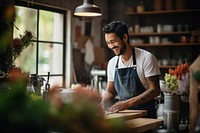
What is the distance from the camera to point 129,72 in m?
2.88

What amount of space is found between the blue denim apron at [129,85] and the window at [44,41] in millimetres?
1653

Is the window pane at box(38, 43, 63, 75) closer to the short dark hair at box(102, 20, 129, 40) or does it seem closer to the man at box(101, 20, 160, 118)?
the man at box(101, 20, 160, 118)

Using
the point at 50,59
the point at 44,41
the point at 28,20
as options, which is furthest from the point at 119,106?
the point at 50,59

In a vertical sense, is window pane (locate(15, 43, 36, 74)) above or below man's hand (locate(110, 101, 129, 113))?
above

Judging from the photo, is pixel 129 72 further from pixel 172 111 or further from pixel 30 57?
pixel 30 57

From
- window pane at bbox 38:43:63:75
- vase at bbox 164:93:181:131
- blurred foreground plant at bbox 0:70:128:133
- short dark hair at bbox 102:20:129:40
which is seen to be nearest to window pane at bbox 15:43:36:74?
window pane at bbox 38:43:63:75

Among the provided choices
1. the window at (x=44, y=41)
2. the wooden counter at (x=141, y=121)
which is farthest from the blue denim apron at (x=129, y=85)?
the window at (x=44, y=41)

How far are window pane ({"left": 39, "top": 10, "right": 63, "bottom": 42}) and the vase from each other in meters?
3.17

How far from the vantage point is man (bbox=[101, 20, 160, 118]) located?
2.70 m

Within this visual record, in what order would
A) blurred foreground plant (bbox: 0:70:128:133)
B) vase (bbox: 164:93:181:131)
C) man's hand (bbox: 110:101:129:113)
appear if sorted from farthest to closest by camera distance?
man's hand (bbox: 110:101:129:113) → vase (bbox: 164:93:181:131) → blurred foreground plant (bbox: 0:70:128:133)

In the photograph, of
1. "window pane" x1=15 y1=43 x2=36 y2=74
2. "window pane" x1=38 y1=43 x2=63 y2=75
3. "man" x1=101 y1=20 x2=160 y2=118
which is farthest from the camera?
"window pane" x1=38 y1=43 x2=63 y2=75

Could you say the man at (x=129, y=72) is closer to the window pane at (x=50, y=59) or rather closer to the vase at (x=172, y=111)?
the vase at (x=172, y=111)

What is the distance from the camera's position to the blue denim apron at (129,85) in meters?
2.77

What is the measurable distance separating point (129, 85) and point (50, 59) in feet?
8.43
